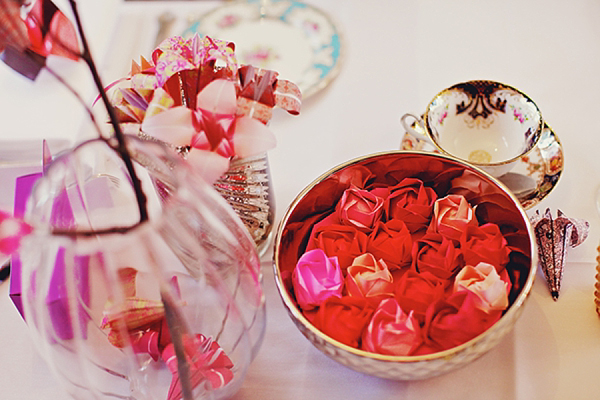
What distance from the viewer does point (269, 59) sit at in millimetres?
630

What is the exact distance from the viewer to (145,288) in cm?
34

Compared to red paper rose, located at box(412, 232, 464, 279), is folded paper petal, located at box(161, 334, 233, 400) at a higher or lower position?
lower

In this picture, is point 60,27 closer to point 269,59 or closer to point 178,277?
point 178,277

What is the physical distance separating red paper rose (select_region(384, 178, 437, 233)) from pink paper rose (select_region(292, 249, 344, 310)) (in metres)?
0.07

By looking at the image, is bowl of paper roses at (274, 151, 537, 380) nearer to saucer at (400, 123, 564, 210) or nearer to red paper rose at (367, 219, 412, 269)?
red paper rose at (367, 219, 412, 269)

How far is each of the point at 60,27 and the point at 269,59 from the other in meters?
0.40

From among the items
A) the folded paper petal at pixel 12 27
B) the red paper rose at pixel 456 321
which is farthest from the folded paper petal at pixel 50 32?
the red paper rose at pixel 456 321

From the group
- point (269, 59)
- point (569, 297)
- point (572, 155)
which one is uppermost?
point (269, 59)

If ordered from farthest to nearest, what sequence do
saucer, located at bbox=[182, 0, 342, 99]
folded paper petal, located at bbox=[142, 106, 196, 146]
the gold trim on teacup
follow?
saucer, located at bbox=[182, 0, 342, 99], the gold trim on teacup, folded paper petal, located at bbox=[142, 106, 196, 146]

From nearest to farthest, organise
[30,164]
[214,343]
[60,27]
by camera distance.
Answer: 1. [60,27]
2. [214,343]
3. [30,164]

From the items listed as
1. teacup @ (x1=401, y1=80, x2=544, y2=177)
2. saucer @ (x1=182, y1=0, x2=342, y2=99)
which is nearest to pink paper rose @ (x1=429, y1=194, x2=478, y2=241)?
teacup @ (x1=401, y1=80, x2=544, y2=177)

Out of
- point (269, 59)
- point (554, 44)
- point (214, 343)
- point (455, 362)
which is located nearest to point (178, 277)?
point (214, 343)

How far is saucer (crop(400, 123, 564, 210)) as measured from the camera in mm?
469

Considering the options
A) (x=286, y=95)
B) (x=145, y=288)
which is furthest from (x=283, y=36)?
(x=145, y=288)
